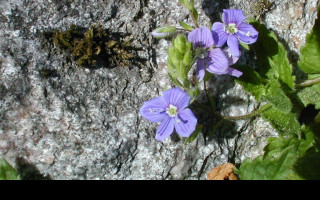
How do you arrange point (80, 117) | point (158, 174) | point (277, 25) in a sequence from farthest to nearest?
point (277, 25), point (158, 174), point (80, 117)

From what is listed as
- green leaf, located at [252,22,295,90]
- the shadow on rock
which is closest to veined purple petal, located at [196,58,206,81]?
green leaf, located at [252,22,295,90]

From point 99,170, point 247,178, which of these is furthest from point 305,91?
point 99,170

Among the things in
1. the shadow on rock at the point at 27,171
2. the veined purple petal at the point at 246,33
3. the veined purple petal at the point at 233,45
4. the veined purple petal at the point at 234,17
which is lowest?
→ the shadow on rock at the point at 27,171

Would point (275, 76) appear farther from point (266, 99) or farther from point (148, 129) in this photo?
point (148, 129)

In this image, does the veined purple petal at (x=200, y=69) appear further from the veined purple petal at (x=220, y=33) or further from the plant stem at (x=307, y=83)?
the plant stem at (x=307, y=83)

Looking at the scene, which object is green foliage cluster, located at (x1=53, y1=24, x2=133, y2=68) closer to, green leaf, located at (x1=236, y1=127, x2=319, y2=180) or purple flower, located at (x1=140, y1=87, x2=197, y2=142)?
purple flower, located at (x1=140, y1=87, x2=197, y2=142)

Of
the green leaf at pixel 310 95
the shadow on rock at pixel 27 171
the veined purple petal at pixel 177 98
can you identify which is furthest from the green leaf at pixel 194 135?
the shadow on rock at pixel 27 171
